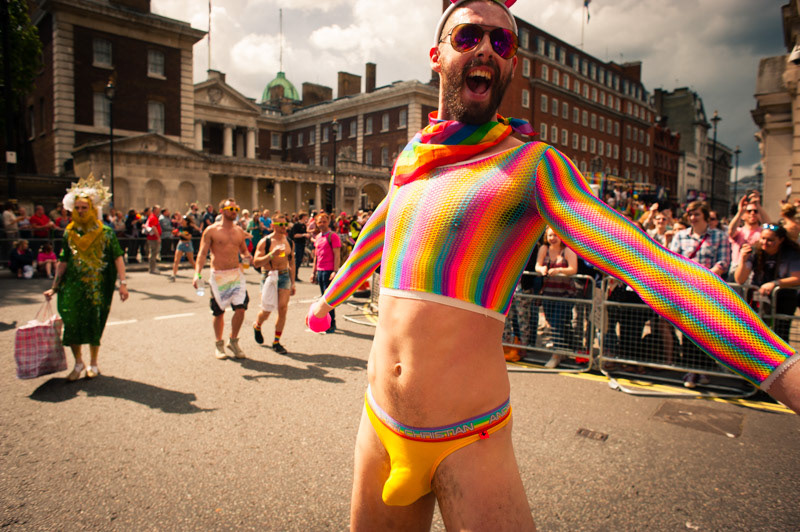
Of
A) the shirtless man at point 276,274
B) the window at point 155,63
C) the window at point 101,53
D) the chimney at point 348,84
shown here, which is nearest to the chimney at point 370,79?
the chimney at point 348,84

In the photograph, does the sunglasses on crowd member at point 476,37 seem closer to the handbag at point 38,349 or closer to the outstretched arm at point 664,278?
the outstretched arm at point 664,278

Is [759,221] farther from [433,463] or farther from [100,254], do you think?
[100,254]

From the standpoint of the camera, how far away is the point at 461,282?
1.64 meters

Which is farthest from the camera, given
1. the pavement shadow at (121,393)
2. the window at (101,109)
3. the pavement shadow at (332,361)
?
the window at (101,109)

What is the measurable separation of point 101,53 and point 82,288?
34.2 metres

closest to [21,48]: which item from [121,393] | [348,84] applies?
[121,393]

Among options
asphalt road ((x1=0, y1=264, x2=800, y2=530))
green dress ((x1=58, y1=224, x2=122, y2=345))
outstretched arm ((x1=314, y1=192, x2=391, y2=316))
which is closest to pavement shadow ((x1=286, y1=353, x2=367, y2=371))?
asphalt road ((x1=0, y1=264, x2=800, y2=530))

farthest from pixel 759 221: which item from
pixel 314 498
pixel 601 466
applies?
pixel 314 498

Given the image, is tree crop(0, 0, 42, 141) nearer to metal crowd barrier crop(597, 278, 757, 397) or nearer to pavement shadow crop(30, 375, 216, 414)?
pavement shadow crop(30, 375, 216, 414)

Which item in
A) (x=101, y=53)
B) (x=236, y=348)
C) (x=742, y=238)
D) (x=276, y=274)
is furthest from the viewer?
(x=101, y=53)

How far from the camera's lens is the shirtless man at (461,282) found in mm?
1570

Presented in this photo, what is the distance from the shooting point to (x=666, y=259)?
130cm

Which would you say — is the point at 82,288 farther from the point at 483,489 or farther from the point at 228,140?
the point at 228,140

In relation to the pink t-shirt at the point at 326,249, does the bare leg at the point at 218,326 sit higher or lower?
lower
